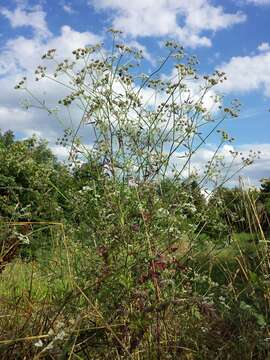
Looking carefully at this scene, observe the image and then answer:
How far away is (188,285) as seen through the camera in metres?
3.47

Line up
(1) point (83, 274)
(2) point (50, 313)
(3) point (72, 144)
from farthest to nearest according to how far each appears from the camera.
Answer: (3) point (72, 144) → (1) point (83, 274) → (2) point (50, 313)

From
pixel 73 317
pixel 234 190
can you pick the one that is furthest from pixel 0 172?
pixel 73 317

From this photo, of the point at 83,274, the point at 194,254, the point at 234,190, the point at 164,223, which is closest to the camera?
the point at 83,274

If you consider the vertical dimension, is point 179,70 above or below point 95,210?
above

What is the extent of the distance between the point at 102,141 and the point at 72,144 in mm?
355

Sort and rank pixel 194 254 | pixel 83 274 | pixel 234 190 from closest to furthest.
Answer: pixel 83 274 → pixel 194 254 → pixel 234 190

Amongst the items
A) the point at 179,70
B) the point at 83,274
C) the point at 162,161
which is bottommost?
the point at 83,274

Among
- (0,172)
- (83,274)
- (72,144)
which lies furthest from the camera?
(0,172)

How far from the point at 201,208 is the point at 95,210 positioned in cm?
97

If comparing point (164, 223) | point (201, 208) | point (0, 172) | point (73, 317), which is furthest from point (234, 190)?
point (0, 172)

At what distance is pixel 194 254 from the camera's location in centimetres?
373

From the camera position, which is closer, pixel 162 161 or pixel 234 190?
pixel 162 161

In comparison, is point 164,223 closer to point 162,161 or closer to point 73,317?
point 162,161

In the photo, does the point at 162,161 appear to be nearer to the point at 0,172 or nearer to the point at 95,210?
the point at 95,210
